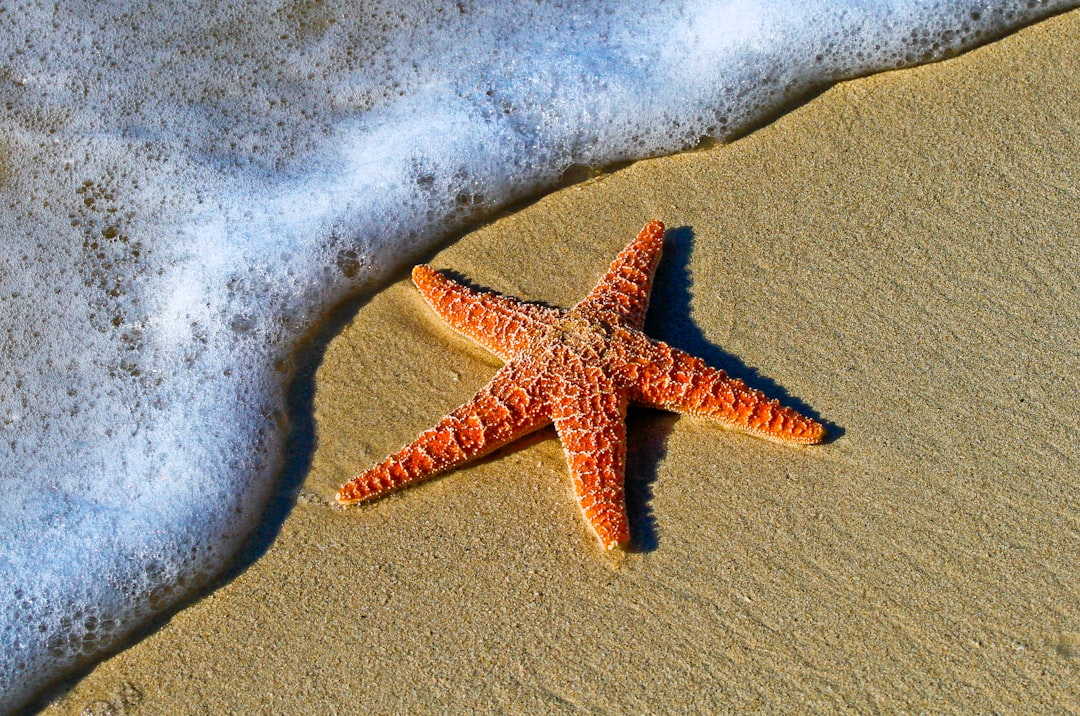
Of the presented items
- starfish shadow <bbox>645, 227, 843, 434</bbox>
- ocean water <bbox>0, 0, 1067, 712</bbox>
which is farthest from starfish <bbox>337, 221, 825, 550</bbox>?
ocean water <bbox>0, 0, 1067, 712</bbox>

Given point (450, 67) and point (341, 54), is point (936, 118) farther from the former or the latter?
point (341, 54)

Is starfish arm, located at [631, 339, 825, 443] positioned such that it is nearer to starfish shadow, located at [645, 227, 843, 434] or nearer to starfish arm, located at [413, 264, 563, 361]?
starfish shadow, located at [645, 227, 843, 434]

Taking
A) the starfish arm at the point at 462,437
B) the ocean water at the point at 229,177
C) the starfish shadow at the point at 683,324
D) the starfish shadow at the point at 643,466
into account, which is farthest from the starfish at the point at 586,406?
the ocean water at the point at 229,177

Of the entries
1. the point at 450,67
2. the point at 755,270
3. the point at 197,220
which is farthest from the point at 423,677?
the point at 450,67

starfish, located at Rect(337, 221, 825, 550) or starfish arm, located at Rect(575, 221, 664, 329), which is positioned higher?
starfish arm, located at Rect(575, 221, 664, 329)

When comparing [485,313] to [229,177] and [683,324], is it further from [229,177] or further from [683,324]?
[229,177]

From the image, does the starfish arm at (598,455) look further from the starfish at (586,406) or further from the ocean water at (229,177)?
the ocean water at (229,177)
